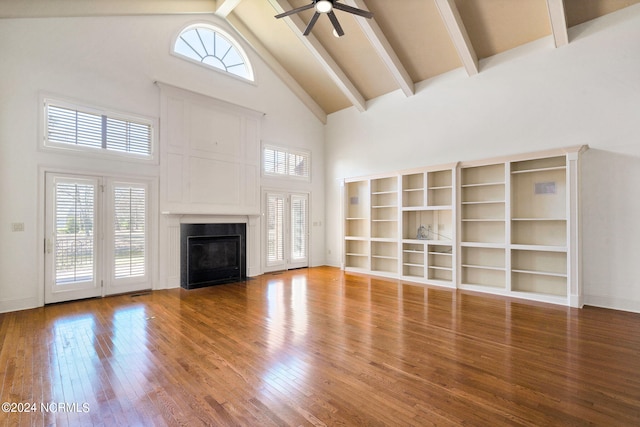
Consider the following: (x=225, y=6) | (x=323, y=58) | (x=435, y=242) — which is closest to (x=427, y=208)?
(x=435, y=242)

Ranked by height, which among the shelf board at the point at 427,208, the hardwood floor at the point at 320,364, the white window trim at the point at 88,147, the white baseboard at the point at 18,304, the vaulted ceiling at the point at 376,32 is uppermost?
the vaulted ceiling at the point at 376,32

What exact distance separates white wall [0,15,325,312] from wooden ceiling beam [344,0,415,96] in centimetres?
314

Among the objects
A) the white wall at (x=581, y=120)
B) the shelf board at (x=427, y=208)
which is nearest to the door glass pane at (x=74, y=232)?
the shelf board at (x=427, y=208)

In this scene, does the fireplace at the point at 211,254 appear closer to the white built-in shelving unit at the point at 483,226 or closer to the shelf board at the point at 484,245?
the white built-in shelving unit at the point at 483,226

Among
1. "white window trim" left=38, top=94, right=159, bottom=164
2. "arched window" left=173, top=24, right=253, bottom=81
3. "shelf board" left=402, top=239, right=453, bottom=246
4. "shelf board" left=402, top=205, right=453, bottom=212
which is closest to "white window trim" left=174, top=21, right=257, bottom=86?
"arched window" left=173, top=24, right=253, bottom=81

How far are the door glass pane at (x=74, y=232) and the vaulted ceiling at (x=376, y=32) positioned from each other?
2.57 meters

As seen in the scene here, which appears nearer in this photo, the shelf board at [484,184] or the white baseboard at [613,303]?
the white baseboard at [613,303]

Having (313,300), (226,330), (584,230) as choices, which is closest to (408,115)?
(584,230)

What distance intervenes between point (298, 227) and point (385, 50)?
4.51m

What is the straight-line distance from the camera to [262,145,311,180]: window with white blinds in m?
7.55

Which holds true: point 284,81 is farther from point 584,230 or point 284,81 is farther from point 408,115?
point 584,230

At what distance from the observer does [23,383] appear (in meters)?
2.46

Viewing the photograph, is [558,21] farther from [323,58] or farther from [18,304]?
[18,304]

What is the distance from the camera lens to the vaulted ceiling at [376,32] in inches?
192
